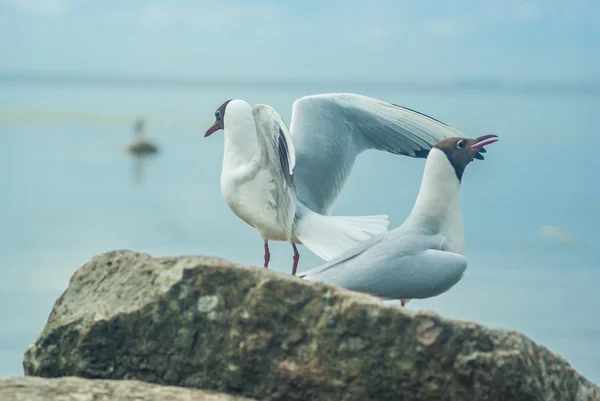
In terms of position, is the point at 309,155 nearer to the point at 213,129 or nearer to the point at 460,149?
the point at 213,129

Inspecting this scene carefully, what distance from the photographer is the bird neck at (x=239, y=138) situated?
4.80 metres

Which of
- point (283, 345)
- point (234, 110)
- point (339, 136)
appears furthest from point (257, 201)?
point (283, 345)

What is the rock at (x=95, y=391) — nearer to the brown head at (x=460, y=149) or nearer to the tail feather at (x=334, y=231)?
the brown head at (x=460, y=149)

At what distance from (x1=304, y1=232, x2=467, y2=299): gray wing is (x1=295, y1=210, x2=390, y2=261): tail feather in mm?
1008

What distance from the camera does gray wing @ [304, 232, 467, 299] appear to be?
3.44 m

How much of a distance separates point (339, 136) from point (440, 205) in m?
1.71

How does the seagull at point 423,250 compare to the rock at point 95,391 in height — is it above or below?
above

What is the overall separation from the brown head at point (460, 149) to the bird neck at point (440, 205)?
0.10 ft

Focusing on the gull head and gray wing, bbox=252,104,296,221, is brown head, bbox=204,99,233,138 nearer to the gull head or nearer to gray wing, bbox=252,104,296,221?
the gull head

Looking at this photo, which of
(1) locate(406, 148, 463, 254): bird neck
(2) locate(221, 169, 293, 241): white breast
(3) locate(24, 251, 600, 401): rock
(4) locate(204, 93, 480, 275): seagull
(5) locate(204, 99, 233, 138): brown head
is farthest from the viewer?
(5) locate(204, 99, 233, 138): brown head

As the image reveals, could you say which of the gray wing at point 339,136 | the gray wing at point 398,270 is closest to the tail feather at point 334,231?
the gray wing at point 339,136

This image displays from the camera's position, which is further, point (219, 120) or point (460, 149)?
point (219, 120)

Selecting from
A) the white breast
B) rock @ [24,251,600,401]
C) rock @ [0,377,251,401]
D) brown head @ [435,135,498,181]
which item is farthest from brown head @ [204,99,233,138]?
rock @ [0,377,251,401]

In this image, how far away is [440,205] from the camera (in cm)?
366
